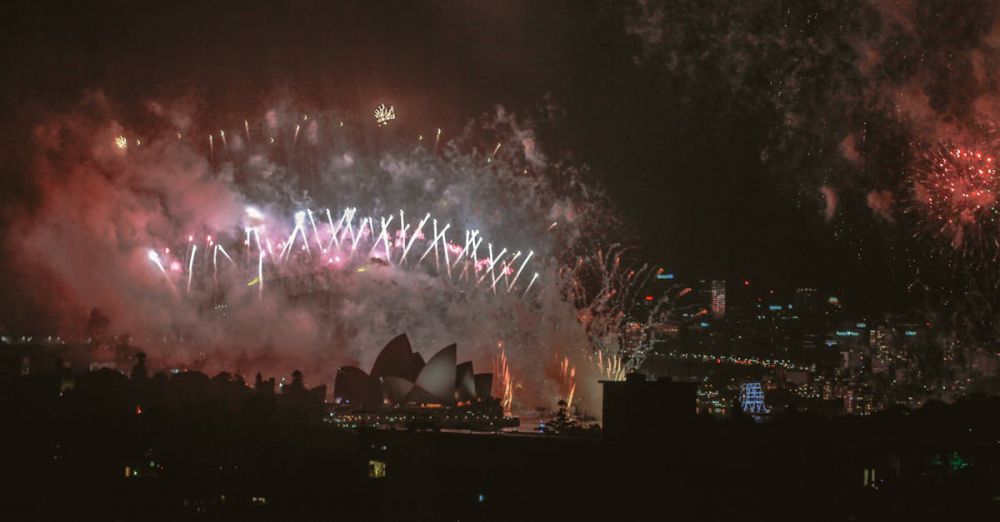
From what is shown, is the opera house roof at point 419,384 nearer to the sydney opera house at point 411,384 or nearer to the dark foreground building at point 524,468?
the sydney opera house at point 411,384

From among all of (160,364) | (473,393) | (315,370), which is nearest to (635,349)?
(473,393)

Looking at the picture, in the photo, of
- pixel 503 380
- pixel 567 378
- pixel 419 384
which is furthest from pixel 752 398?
pixel 419 384

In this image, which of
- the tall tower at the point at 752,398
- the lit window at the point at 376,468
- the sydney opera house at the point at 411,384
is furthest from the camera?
the tall tower at the point at 752,398

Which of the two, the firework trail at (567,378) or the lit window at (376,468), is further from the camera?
the firework trail at (567,378)

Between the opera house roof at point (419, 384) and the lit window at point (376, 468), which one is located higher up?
the opera house roof at point (419, 384)

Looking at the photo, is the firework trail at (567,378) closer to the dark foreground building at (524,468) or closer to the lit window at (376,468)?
the dark foreground building at (524,468)

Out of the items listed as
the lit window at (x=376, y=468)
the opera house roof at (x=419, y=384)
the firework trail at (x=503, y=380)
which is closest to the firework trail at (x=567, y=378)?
the firework trail at (x=503, y=380)

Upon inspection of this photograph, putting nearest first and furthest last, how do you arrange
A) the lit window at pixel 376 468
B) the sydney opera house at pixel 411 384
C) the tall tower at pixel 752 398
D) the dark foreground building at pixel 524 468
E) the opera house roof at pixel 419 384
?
the dark foreground building at pixel 524 468
the lit window at pixel 376 468
the sydney opera house at pixel 411 384
the opera house roof at pixel 419 384
the tall tower at pixel 752 398

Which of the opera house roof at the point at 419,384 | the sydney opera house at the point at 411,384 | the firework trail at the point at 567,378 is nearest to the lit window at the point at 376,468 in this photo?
the sydney opera house at the point at 411,384

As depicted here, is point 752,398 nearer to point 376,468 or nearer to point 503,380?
point 503,380
